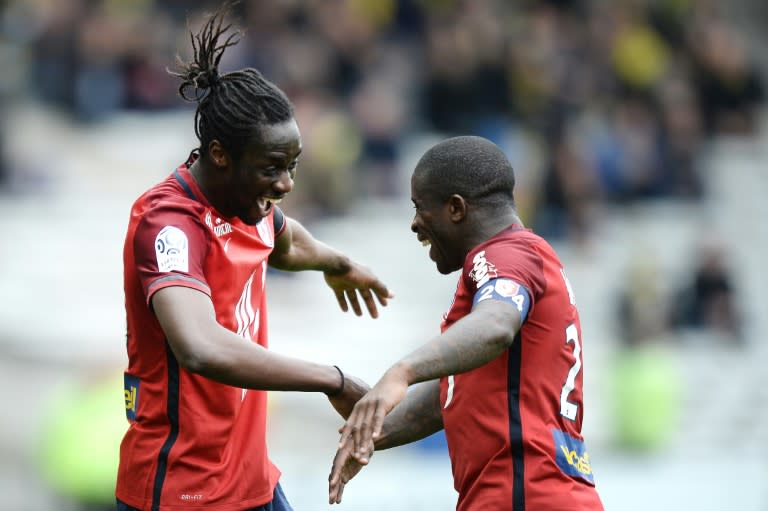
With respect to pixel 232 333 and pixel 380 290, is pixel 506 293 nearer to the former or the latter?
pixel 232 333

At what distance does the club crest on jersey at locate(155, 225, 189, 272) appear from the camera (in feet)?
15.0

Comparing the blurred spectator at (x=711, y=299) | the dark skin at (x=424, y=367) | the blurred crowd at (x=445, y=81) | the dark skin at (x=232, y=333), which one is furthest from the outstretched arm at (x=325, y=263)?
the blurred spectator at (x=711, y=299)

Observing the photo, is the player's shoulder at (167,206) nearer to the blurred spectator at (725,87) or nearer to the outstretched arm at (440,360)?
the outstretched arm at (440,360)

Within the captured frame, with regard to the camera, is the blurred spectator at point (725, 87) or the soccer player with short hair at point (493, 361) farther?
the blurred spectator at point (725, 87)

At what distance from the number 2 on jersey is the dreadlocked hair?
1407mm

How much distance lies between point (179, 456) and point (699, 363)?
10408 mm

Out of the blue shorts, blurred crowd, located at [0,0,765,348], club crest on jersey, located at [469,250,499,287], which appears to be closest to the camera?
club crest on jersey, located at [469,250,499,287]

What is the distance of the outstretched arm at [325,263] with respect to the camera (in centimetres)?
580

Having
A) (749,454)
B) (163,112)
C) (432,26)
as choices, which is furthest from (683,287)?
(163,112)

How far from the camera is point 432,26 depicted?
631 inches

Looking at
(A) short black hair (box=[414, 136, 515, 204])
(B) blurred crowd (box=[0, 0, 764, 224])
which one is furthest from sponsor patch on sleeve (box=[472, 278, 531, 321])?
(B) blurred crowd (box=[0, 0, 764, 224])

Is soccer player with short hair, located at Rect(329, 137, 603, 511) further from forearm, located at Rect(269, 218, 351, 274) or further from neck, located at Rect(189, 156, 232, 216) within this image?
forearm, located at Rect(269, 218, 351, 274)

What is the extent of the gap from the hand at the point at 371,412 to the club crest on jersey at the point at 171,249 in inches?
33.3

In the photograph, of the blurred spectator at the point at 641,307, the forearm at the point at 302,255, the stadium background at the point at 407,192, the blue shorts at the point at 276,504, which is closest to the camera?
the blue shorts at the point at 276,504
